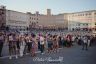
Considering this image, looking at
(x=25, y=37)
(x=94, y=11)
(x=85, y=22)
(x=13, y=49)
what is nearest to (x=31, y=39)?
(x=25, y=37)

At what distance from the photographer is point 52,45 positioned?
5625 mm

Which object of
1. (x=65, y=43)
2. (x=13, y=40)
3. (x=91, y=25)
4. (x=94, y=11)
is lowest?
(x=65, y=43)

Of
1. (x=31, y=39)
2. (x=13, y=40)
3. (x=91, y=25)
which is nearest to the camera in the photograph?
(x=91, y=25)

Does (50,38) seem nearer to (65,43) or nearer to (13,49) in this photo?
(13,49)

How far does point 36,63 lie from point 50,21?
90 centimetres

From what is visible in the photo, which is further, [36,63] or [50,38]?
[50,38]

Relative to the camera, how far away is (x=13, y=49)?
457 cm

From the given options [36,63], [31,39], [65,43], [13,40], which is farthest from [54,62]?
[65,43]

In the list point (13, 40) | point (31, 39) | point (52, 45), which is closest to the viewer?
point (13, 40)

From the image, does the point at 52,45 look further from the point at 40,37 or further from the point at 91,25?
the point at 91,25

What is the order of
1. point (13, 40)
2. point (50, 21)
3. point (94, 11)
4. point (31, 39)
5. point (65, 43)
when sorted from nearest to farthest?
point (94, 11) < point (50, 21) < point (13, 40) < point (31, 39) < point (65, 43)

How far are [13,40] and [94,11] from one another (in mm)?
2105

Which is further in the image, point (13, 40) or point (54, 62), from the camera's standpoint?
point (13, 40)

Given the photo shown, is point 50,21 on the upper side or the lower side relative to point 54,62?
Answer: upper
